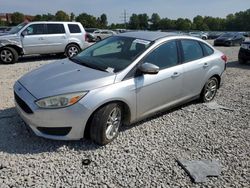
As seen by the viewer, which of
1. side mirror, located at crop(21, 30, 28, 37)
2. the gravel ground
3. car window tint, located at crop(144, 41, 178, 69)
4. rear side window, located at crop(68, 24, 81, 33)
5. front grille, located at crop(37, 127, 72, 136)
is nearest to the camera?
the gravel ground

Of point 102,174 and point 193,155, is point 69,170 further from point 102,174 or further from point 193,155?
point 193,155

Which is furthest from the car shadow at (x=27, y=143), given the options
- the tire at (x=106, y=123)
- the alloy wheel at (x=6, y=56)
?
the alloy wheel at (x=6, y=56)

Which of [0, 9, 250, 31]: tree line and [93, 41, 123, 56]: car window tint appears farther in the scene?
[0, 9, 250, 31]: tree line

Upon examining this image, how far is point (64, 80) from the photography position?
145 inches

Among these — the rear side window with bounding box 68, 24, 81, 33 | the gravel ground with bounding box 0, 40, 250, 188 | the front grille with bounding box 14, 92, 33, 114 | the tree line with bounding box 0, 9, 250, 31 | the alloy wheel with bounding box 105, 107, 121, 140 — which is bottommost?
the gravel ground with bounding box 0, 40, 250, 188

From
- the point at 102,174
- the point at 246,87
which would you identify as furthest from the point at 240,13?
the point at 102,174

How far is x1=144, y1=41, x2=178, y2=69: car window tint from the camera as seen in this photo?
4.28 meters

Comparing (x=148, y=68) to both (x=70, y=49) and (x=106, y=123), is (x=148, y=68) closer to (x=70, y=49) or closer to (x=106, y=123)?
(x=106, y=123)

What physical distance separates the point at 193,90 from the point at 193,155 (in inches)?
70.3

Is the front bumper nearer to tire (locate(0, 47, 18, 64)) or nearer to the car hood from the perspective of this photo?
the car hood

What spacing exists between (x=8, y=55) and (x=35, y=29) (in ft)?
5.11

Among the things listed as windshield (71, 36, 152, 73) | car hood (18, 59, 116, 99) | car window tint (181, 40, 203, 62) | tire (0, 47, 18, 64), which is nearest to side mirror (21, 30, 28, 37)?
tire (0, 47, 18, 64)

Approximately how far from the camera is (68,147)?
12.1 ft

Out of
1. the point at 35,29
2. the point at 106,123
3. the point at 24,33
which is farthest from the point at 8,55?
the point at 106,123
